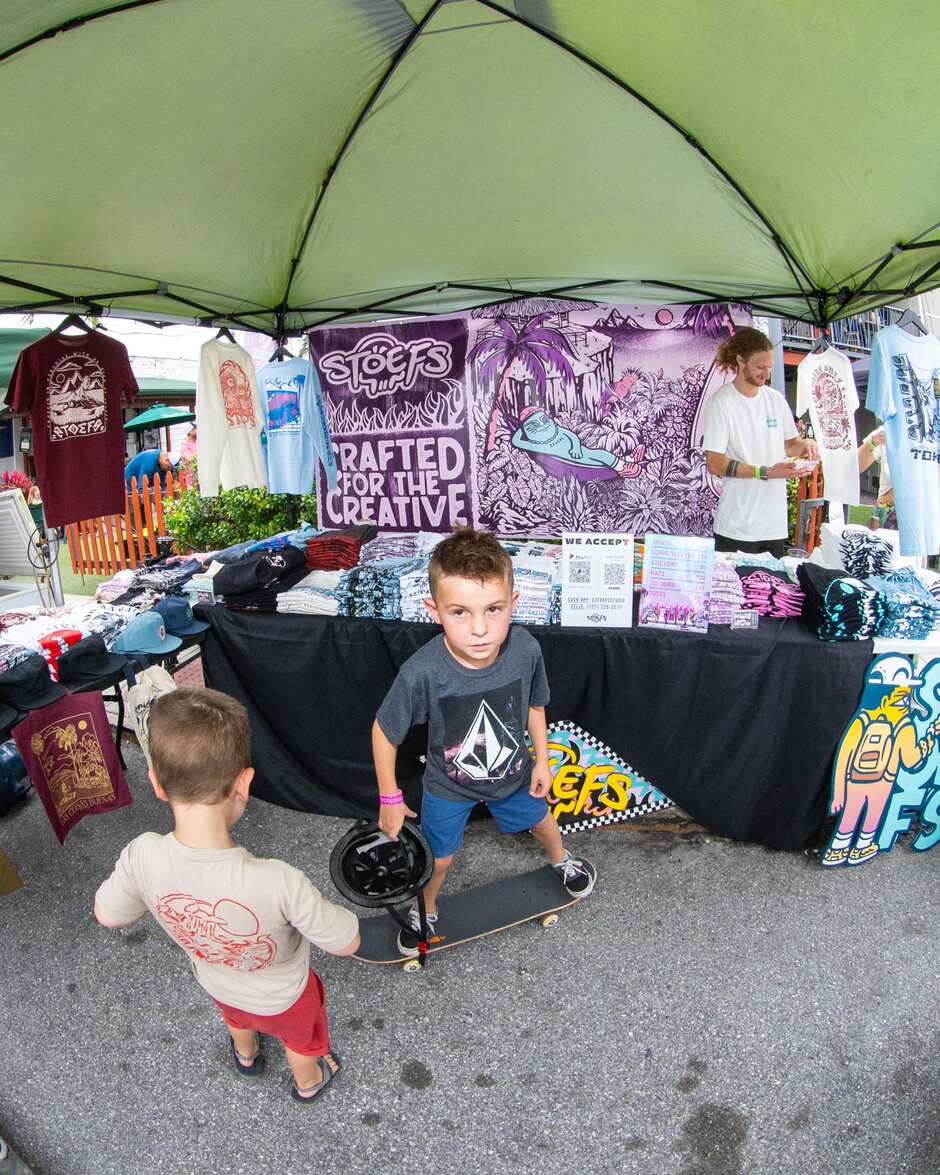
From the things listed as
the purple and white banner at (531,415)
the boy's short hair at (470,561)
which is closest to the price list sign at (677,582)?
the boy's short hair at (470,561)

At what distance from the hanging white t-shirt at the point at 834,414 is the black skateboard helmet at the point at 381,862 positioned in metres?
3.23

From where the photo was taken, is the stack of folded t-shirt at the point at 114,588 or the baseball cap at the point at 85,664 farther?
the stack of folded t-shirt at the point at 114,588

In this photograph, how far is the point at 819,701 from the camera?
2.88 metres

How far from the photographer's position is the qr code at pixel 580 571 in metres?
2.96

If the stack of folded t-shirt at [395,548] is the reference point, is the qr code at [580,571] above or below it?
above

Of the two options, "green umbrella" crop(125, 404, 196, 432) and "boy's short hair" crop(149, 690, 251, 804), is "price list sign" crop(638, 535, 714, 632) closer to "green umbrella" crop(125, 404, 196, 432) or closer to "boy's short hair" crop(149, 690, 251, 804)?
"boy's short hair" crop(149, 690, 251, 804)

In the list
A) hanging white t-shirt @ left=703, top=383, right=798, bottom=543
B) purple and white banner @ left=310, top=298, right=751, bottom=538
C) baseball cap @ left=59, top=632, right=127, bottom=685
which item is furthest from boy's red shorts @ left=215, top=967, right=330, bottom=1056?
purple and white banner @ left=310, top=298, right=751, bottom=538

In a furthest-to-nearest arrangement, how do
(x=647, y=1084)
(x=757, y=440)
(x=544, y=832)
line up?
(x=757, y=440)
(x=544, y=832)
(x=647, y=1084)

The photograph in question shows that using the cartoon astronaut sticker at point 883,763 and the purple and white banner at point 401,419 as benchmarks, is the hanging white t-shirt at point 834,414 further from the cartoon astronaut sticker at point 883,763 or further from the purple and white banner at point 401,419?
the purple and white banner at point 401,419

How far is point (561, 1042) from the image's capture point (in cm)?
219

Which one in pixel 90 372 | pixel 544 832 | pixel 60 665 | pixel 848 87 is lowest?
pixel 544 832

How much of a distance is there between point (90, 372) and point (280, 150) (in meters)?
1.79

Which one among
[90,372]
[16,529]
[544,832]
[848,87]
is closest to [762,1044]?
[544,832]

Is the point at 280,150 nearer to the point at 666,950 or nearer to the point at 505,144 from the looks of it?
the point at 505,144
